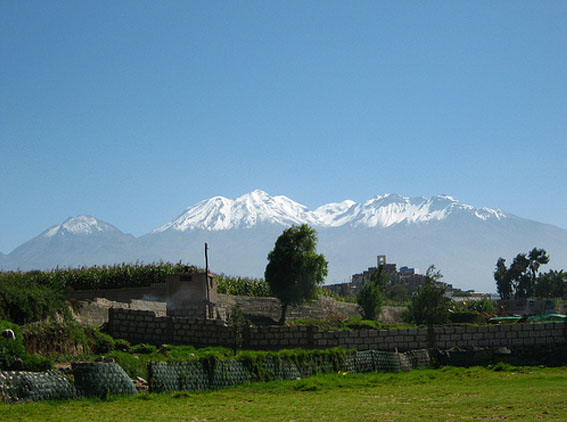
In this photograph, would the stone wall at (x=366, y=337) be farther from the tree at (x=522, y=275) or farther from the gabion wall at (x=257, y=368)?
the tree at (x=522, y=275)

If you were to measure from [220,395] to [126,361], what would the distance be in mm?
3278

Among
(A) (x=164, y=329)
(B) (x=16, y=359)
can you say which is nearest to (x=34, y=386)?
(B) (x=16, y=359)

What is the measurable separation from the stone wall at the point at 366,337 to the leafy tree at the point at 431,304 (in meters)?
14.6

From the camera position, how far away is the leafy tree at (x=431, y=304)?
39.6 metres

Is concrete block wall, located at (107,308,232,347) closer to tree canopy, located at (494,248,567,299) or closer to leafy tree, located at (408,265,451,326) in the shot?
leafy tree, located at (408,265,451,326)

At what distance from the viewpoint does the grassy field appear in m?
13.3

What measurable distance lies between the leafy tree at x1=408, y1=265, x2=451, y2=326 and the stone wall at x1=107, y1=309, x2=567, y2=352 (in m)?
14.6

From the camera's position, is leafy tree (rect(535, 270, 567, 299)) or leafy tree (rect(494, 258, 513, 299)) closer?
leafy tree (rect(535, 270, 567, 299))

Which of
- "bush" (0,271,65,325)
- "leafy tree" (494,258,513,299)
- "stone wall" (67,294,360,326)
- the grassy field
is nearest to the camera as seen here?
the grassy field

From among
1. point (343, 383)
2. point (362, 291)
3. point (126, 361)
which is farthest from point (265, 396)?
point (362, 291)

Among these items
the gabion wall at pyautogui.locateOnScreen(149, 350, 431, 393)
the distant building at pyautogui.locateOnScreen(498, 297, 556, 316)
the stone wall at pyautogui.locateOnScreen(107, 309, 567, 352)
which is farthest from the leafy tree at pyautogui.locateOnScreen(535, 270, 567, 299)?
the gabion wall at pyautogui.locateOnScreen(149, 350, 431, 393)

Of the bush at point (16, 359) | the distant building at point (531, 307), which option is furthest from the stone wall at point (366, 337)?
the distant building at point (531, 307)

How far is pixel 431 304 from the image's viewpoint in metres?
40.1

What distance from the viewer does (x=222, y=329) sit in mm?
25406
